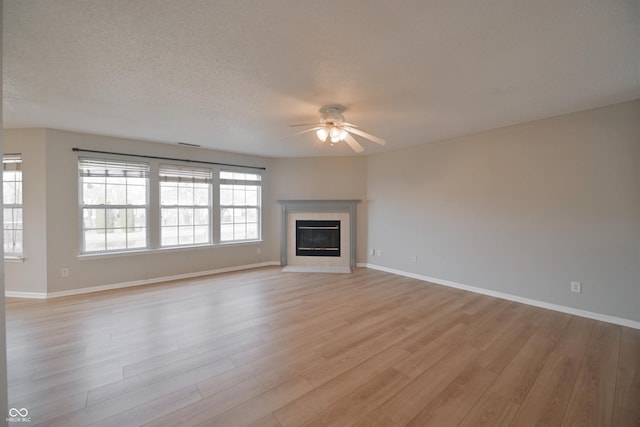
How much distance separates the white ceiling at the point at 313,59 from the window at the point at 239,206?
2.07m

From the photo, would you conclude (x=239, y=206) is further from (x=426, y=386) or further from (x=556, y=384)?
(x=556, y=384)

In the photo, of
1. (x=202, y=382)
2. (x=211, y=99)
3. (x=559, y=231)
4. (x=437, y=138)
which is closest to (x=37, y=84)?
(x=211, y=99)

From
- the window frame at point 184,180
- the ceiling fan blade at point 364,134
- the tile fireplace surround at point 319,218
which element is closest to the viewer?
the ceiling fan blade at point 364,134

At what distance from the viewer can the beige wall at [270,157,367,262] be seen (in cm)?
559

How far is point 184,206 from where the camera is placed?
4738mm

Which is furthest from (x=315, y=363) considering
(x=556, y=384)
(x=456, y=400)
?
(x=556, y=384)

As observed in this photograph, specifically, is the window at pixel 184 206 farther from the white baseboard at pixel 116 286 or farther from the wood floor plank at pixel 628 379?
the wood floor plank at pixel 628 379

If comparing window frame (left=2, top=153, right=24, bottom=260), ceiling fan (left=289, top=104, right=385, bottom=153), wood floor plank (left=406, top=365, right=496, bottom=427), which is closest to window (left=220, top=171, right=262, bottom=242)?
window frame (left=2, top=153, right=24, bottom=260)

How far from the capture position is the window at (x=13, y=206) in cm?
372

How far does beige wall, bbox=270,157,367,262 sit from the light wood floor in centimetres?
246

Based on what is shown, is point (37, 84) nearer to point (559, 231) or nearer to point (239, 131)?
point (239, 131)

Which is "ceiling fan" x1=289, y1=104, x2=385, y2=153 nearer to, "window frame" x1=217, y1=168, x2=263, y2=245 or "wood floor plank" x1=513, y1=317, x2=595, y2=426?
"wood floor plank" x1=513, y1=317, x2=595, y2=426

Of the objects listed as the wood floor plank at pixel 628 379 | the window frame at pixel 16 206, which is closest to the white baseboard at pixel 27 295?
the window frame at pixel 16 206

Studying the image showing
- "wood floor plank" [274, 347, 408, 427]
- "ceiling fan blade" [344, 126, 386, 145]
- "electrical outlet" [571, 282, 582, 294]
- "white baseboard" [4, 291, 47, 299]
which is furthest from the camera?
"white baseboard" [4, 291, 47, 299]
